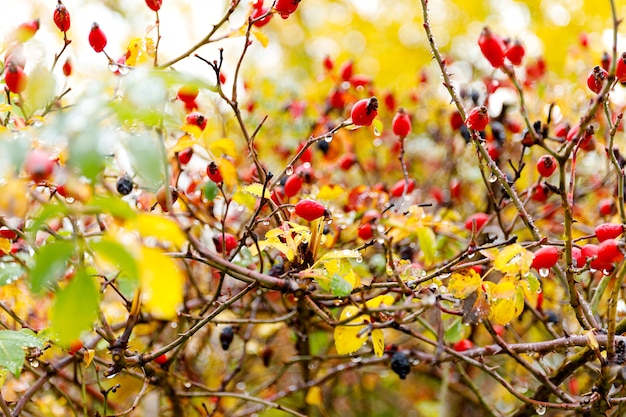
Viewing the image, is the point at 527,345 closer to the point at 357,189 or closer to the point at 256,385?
the point at 357,189

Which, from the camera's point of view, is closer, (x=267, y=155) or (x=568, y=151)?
Result: (x=568, y=151)

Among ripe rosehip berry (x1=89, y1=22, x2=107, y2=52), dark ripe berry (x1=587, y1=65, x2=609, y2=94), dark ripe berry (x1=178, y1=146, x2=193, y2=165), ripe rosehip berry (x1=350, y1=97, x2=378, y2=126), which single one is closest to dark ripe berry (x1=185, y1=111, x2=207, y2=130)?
dark ripe berry (x1=178, y1=146, x2=193, y2=165)

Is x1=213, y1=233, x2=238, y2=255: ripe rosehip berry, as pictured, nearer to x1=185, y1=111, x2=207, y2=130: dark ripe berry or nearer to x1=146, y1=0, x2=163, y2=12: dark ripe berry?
x1=185, y1=111, x2=207, y2=130: dark ripe berry

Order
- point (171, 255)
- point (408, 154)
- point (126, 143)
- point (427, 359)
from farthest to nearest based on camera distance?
1. point (408, 154)
2. point (427, 359)
3. point (171, 255)
4. point (126, 143)

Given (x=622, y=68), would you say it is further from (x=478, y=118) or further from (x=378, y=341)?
(x=378, y=341)

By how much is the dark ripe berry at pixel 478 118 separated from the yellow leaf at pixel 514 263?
0.93ft

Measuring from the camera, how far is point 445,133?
302cm

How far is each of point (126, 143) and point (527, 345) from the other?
1064 millimetres

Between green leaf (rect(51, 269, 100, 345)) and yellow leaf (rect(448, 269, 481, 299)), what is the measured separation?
0.74 m

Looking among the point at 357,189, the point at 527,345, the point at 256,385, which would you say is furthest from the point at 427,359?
the point at 256,385

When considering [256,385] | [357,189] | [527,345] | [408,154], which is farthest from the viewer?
[408,154]

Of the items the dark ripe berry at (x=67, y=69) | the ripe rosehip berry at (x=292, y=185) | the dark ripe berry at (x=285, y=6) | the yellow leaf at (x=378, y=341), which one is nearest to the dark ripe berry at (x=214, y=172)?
the ripe rosehip berry at (x=292, y=185)

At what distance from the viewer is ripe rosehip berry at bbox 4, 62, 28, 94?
122cm

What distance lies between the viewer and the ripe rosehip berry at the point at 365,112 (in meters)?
1.31
